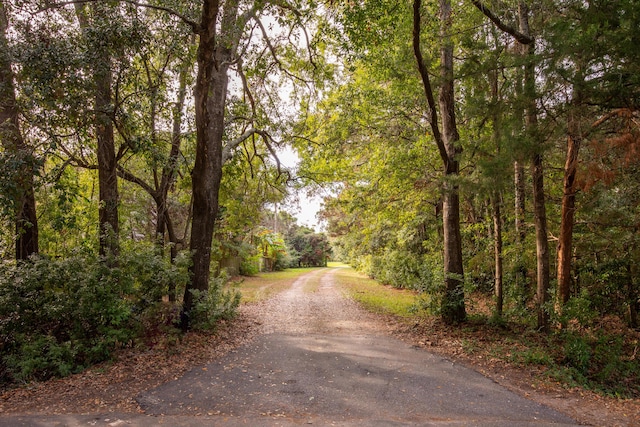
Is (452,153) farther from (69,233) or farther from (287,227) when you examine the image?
(287,227)

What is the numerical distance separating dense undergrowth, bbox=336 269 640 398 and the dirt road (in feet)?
3.98

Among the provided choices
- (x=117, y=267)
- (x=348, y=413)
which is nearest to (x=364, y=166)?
(x=117, y=267)

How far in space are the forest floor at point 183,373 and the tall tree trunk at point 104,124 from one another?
7.22 feet

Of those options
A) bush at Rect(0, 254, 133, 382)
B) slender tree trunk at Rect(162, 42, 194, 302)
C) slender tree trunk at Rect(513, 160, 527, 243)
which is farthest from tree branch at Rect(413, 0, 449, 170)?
bush at Rect(0, 254, 133, 382)

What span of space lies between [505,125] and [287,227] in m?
42.0

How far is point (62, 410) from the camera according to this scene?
4.62m

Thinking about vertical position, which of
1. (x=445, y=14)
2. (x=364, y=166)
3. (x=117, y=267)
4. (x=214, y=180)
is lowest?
(x=117, y=267)

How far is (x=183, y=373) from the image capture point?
6059 mm

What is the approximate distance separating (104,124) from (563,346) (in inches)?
399

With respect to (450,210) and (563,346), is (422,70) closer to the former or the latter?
(450,210)

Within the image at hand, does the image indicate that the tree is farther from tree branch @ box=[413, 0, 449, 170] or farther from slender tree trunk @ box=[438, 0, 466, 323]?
slender tree trunk @ box=[438, 0, 466, 323]

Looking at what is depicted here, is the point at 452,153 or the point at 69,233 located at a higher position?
the point at 452,153

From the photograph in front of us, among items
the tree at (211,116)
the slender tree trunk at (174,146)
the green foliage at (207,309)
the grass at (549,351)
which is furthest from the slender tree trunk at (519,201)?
the slender tree trunk at (174,146)

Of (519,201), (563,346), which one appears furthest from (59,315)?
(519,201)
